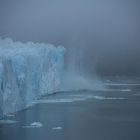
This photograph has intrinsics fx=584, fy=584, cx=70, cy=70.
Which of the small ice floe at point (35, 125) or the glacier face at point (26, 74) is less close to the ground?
the glacier face at point (26, 74)

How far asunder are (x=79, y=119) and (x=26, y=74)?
2.09 m

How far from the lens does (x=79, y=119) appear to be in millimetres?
14906

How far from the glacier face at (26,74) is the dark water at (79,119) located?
0.34 metres

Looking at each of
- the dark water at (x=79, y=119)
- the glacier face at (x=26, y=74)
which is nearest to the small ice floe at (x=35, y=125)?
the dark water at (x=79, y=119)

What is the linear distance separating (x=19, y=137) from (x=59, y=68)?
343 inches

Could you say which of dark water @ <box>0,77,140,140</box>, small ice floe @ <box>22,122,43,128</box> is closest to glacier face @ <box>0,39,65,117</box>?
dark water @ <box>0,77,140,140</box>

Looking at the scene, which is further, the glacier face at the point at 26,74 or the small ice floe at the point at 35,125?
the glacier face at the point at 26,74

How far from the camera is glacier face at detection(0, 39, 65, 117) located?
1408cm

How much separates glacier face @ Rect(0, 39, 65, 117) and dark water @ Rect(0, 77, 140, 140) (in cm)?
34

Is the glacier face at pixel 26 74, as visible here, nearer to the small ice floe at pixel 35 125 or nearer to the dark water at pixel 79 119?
the dark water at pixel 79 119

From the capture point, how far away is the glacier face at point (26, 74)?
14078 millimetres

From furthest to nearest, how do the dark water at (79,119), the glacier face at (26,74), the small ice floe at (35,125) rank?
the glacier face at (26,74) < the small ice floe at (35,125) < the dark water at (79,119)

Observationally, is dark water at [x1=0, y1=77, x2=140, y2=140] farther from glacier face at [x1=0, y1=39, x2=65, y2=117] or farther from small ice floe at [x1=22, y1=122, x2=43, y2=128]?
glacier face at [x1=0, y1=39, x2=65, y2=117]

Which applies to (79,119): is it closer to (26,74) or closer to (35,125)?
(35,125)
